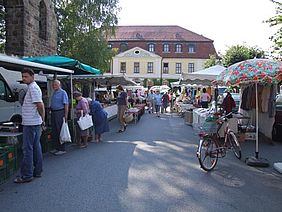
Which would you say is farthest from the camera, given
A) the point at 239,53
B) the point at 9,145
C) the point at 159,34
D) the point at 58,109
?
the point at 159,34

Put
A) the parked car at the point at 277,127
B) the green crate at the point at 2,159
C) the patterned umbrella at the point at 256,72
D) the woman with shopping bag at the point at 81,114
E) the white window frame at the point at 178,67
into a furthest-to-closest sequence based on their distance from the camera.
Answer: the white window frame at the point at 178,67, the parked car at the point at 277,127, the woman with shopping bag at the point at 81,114, the patterned umbrella at the point at 256,72, the green crate at the point at 2,159

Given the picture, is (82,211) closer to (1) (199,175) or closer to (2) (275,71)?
(1) (199,175)

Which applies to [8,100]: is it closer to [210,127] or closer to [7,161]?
[7,161]

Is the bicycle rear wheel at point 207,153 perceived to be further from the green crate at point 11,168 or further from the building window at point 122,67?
the building window at point 122,67

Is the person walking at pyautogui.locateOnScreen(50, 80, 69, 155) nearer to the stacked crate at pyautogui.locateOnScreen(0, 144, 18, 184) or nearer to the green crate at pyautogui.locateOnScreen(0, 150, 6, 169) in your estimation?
the stacked crate at pyautogui.locateOnScreen(0, 144, 18, 184)

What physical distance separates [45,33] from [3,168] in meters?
12.9

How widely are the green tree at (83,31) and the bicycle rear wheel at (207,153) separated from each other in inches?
980

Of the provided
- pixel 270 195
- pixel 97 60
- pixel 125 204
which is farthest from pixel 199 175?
pixel 97 60

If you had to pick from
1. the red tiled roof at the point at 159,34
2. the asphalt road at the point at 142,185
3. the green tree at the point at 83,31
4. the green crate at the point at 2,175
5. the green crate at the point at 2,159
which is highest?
the red tiled roof at the point at 159,34

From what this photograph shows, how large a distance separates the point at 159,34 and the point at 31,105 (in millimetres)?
60613

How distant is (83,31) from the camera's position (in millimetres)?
31875

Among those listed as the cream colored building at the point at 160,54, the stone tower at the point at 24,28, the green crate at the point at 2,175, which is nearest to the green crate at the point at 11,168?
the green crate at the point at 2,175

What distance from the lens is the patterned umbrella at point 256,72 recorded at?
764cm

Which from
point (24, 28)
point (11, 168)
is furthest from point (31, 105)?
point (24, 28)
